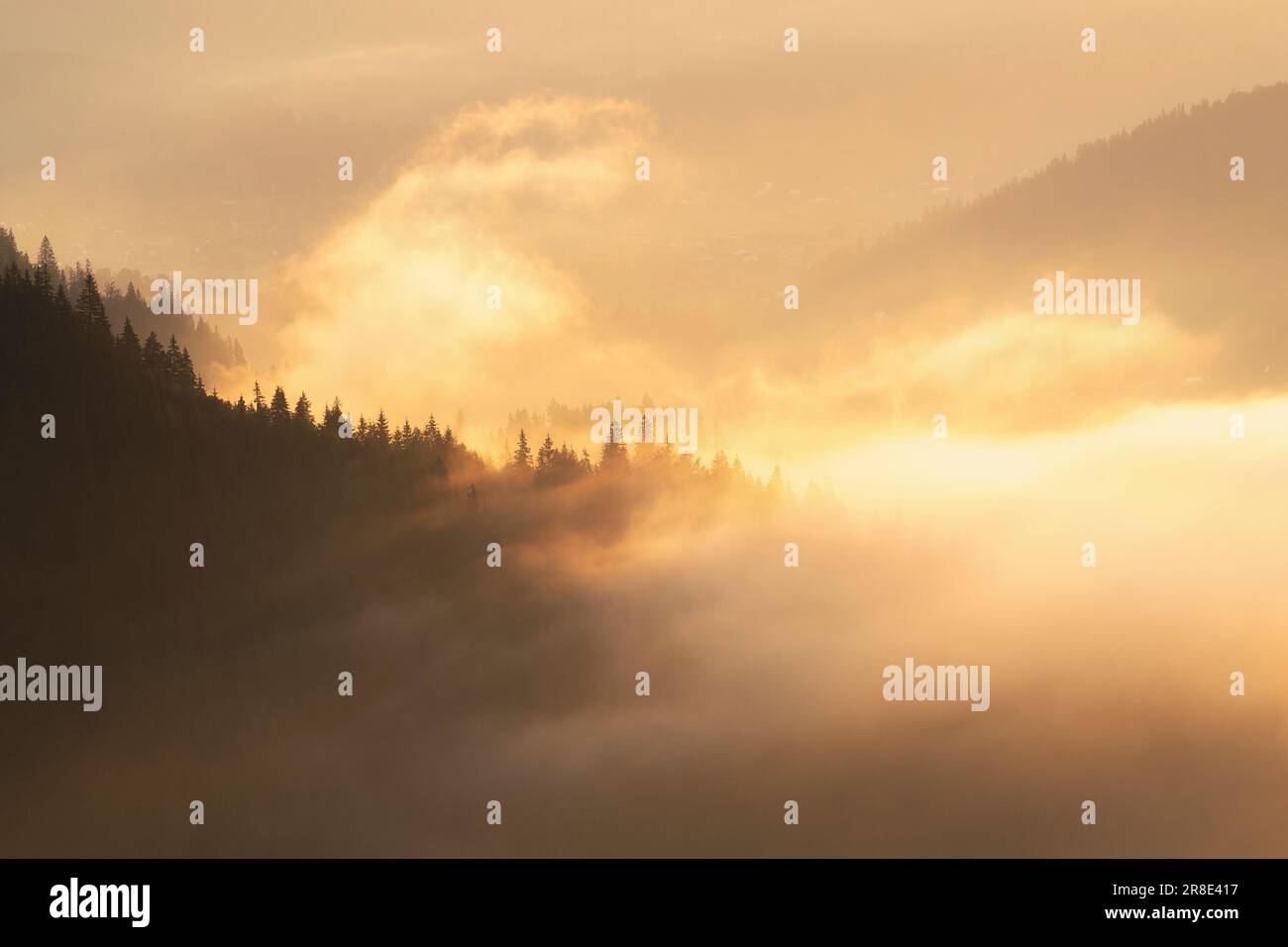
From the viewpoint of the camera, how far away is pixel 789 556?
172 meters
